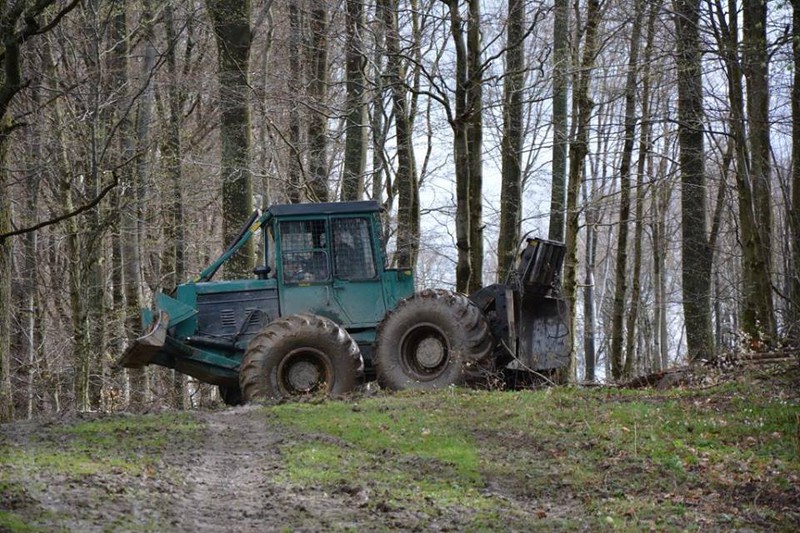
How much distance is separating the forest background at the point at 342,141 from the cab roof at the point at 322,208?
217 cm

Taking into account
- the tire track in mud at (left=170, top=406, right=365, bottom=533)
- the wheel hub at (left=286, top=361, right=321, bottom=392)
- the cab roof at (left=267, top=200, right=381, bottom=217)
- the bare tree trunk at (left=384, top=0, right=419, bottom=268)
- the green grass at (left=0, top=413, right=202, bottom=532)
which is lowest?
the tire track in mud at (left=170, top=406, right=365, bottom=533)

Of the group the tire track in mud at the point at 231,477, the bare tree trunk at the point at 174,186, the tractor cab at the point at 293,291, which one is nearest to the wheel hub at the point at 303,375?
the tractor cab at the point at 293,291

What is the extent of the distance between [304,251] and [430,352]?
237cm

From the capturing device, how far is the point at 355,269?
15.5m

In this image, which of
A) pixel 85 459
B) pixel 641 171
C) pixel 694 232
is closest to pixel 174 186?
pixel 694 232

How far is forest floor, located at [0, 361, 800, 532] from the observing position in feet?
23.7

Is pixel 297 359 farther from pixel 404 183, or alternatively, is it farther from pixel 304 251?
pixel 404 183

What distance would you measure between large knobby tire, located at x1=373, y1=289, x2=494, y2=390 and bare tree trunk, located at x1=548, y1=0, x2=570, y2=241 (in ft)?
18.8

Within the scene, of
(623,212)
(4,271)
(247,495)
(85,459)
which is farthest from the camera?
(623,212)

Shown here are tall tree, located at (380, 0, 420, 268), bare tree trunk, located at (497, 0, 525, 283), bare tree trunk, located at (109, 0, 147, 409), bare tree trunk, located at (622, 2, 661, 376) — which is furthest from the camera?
tall tree, located at (380, 0, 420, 268)

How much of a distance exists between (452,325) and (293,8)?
47.8ft

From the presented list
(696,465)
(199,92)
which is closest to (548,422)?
(696,465)

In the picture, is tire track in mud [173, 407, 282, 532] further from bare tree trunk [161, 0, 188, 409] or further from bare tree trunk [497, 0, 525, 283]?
bare tree trunk [161, 0, 188, 409]

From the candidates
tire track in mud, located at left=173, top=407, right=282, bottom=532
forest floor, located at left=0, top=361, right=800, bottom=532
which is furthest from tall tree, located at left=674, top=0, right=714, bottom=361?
tire track in mud, located at left=173, top=407, right=282, bottom=532
